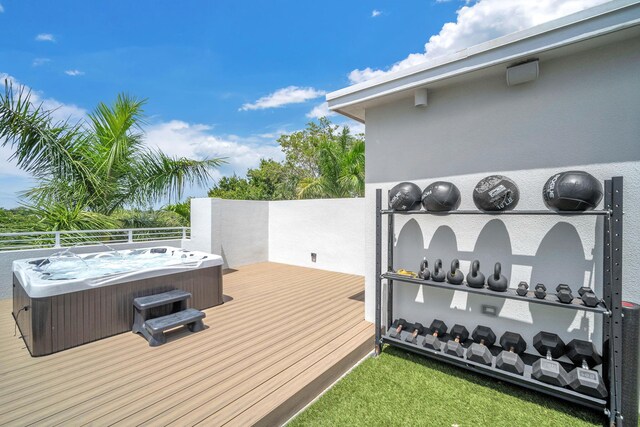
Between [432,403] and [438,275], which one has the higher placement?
[438,275]

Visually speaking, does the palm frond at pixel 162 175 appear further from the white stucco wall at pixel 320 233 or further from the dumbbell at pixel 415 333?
the dumbbell at pixel 415 333

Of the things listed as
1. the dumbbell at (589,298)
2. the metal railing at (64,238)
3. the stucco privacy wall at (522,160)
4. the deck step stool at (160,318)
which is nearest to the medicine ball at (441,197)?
the stucco privacy wall at (522,160)

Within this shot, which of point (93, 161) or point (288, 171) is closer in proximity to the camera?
point (93, 161)

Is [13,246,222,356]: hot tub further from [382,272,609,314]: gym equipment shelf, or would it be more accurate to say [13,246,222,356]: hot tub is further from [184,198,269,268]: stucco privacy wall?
[382,272,609,314]: gym equipment shelf

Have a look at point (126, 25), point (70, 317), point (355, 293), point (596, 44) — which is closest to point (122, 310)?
point (70, 317)

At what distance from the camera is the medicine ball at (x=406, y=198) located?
2883 mm

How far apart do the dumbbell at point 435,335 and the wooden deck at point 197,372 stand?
678 millimetres

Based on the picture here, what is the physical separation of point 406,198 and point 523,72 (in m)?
1.52

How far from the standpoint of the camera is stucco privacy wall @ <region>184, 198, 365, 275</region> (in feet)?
21.6

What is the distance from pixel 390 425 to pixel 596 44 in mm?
3432

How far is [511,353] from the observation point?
2471 mm

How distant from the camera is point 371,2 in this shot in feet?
18.7

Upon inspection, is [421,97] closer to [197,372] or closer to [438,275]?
[438,275]

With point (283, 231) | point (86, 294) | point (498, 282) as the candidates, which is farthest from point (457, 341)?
point (283, 231)
